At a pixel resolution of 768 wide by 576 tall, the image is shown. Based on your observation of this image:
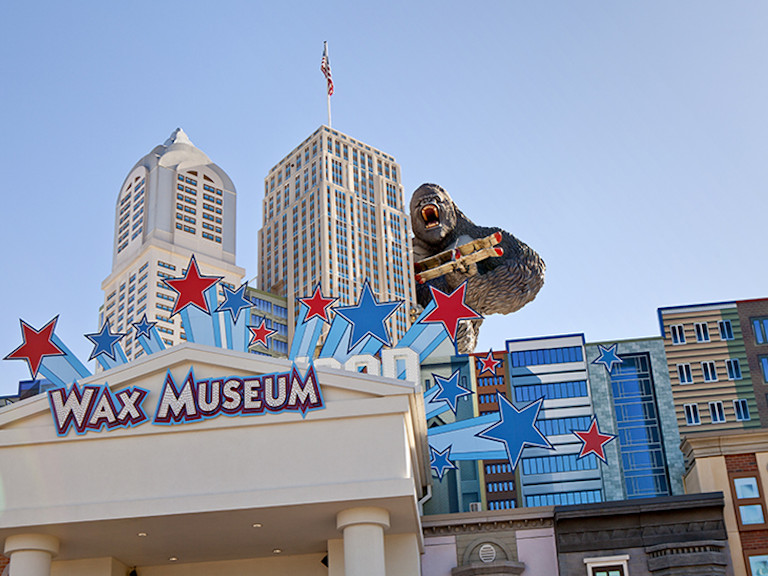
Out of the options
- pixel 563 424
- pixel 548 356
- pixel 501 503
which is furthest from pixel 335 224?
pixel 501 503

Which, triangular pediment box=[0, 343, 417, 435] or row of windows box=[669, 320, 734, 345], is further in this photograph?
row of windows box=[669, 320, 734, 345]

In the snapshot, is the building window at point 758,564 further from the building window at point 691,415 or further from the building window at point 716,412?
the building window at point 691,415

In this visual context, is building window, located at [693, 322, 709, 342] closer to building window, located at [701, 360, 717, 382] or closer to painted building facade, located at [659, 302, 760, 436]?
painted building facade, located at [659, 302, 760, 436]

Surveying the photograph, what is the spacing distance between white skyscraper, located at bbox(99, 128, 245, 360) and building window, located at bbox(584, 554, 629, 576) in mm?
127767

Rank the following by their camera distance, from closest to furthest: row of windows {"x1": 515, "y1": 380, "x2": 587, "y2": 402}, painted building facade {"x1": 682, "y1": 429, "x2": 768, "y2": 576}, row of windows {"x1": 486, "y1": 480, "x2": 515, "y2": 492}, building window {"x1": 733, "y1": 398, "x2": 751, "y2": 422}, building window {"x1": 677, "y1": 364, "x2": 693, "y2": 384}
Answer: painted building facade {"x1": 682, "y1": 429, "x2": 768, "y2": 576}
building window {"x1": 733, "y1": 398, "x2": 751, "y2": 422}
building window {"x1": 677, "y1": 364, "x2": 693, "y2": 384}
row of windows {"x1": 486, "y1": 480, "x2": 515, "y2": 492}
row of windows {"x1": 515, "y1": 380, "x2": 587, "y2": 402}

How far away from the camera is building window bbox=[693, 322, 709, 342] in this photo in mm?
87375

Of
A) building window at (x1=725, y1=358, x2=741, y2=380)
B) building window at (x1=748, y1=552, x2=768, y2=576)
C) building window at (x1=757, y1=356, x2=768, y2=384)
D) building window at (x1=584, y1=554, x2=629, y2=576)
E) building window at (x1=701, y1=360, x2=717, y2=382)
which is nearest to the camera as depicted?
building window at (x1=748, y1=552, x2=768, y2=576)

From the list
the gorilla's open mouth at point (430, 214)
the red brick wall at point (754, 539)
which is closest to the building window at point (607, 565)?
the red brick wall at point (754, 539)

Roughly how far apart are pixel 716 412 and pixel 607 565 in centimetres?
5809

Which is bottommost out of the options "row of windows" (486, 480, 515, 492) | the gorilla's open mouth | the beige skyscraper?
"row of windows" (486, 480, 515, 492)

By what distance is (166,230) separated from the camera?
175875mm

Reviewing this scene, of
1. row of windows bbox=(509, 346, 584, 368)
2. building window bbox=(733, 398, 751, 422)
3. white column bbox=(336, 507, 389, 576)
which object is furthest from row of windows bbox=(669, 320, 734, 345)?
white column bbox=(336, 507, 389, 576)

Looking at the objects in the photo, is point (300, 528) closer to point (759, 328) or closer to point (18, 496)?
point (18, 496)

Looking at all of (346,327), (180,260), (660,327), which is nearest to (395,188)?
(180,260)
